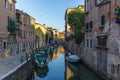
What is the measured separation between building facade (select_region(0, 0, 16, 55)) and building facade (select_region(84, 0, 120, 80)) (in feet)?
32.2

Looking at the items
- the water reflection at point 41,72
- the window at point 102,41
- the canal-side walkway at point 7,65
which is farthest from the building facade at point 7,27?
the window at point 102,41

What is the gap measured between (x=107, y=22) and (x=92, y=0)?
688 centimetres

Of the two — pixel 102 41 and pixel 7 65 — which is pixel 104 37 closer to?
pixel 102 41

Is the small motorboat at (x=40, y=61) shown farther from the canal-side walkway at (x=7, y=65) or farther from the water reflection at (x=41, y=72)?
the canal-side walkway at (x=7, y=65)

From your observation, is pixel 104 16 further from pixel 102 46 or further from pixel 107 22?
pixel 102 46

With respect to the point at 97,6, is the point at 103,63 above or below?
below

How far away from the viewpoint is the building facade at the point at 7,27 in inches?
1091

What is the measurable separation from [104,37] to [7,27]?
14218 millimetres

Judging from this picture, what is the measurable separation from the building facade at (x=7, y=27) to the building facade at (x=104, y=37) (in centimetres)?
982

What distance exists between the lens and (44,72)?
1059 inches

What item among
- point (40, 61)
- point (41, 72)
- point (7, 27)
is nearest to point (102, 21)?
point (41, 72)

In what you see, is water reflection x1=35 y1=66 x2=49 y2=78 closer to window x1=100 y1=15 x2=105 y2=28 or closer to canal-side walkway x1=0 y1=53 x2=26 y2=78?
canal-side walkway x1=0 y1=53 x2=26 y2=78

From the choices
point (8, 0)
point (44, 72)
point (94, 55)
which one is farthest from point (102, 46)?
point (8, 0)

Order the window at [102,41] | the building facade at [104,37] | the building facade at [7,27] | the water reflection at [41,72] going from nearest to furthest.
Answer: the building facade at [104,37] < the window at [102,41] < the water reflection at [41,72] < the building facade at [7,27]
